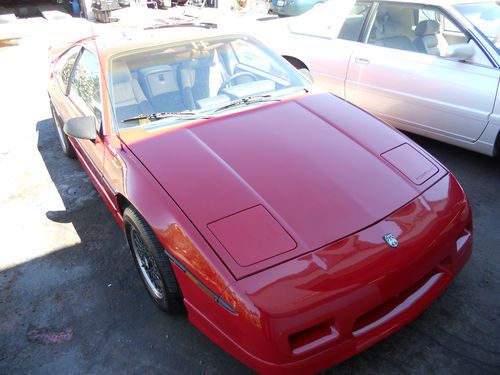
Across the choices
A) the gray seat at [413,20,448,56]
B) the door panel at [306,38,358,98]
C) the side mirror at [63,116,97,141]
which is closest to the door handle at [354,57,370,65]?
the door panel at [306,38,358,98]

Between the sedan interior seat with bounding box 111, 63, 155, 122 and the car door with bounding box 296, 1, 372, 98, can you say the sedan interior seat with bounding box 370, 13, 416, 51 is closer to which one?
the car door with bounding box 296, 1, 372, 98

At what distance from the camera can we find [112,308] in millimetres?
2551

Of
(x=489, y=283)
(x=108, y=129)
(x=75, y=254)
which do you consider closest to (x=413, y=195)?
(x=489, y=283)

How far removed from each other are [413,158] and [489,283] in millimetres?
932

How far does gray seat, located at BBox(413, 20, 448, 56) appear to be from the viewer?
3984 mm

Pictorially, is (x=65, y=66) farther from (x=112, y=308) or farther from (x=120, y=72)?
(x=112, y=308)

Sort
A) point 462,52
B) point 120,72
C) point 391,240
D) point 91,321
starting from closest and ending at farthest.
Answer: point 391,240
point 91,321
point 120,72
point 462,52

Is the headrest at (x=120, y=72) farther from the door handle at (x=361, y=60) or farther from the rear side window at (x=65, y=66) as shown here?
the door handle at (x=361, y=60)

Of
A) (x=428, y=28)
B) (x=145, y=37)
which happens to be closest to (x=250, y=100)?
(x=145, y=37)

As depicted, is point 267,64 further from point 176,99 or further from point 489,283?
point 489,283

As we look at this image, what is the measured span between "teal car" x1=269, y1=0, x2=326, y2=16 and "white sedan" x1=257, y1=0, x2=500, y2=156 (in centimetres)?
804

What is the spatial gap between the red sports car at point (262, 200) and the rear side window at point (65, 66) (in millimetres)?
660

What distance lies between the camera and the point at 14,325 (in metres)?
2.48

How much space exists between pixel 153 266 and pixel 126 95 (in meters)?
1.17
